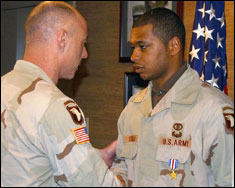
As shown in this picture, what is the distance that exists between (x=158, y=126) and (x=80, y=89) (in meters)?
2.27

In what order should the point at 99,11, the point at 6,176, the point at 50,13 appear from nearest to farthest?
the point at 6,176 < the point at 50,13 < the point at 99,11

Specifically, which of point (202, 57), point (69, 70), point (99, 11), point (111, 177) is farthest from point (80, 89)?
point (111, 177)

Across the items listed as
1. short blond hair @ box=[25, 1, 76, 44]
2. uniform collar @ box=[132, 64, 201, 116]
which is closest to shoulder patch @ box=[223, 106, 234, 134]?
uniform collar @ box=[132, 64, 201, 116]

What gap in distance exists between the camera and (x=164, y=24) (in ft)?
7.05

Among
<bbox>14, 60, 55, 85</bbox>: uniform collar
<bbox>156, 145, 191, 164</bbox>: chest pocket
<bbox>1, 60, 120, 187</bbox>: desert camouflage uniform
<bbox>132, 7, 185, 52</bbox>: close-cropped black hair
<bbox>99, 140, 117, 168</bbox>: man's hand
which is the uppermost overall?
<bbox>132, 7, 185, 52</bbox>: close-cropped black hair

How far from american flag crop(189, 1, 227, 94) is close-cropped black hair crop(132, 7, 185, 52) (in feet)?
2.32

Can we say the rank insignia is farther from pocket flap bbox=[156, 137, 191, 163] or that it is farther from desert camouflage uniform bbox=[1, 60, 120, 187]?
pocket flap bbox=[156, 137, 191, 163]

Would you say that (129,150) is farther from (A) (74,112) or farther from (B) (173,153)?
(A) (74,112)

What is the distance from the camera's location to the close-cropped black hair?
2.13 m

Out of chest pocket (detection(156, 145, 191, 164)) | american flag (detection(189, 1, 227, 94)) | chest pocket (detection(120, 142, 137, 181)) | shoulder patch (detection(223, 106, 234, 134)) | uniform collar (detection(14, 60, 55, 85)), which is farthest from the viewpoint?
american flag (detection(189, 1, 227, 94))

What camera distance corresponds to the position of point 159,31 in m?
2.13

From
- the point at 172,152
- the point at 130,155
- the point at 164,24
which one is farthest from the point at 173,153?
the point at 164,24

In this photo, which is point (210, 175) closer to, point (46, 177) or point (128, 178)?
point (128, 178)

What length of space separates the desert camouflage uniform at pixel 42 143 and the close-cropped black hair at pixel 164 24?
866 mm
